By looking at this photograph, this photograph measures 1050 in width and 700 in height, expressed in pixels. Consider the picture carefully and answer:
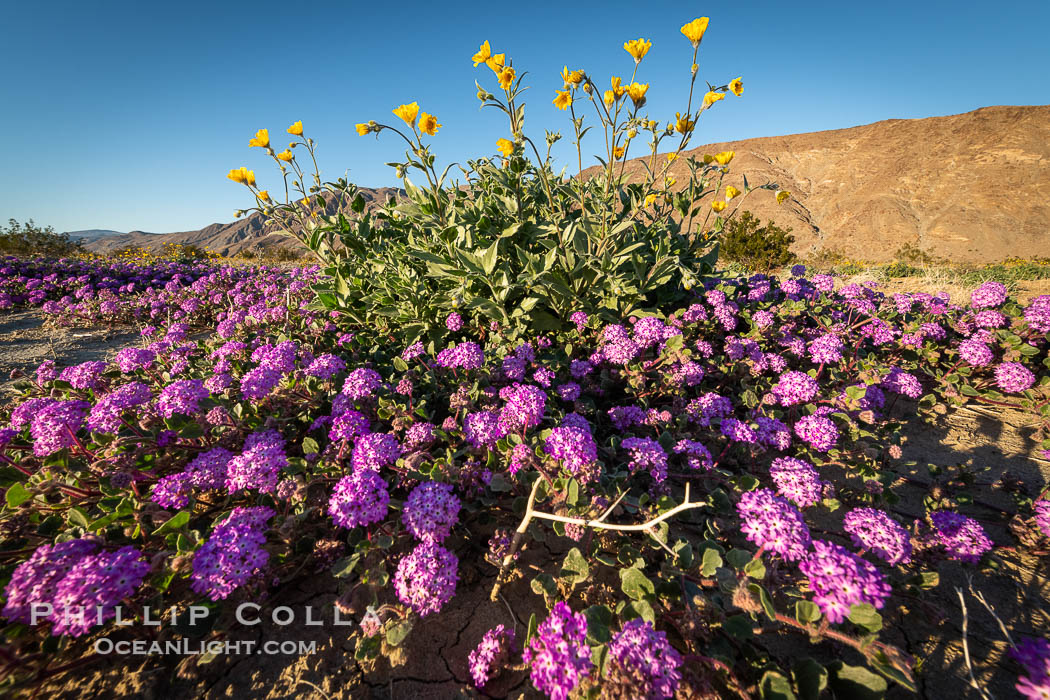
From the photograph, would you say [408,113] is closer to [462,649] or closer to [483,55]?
[483,55]

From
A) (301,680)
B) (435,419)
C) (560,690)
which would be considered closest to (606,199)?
(435,419)

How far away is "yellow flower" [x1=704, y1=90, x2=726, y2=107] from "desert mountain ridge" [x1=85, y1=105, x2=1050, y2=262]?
165ft

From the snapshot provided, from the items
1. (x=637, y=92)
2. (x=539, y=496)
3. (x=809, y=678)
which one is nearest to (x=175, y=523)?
(x=539, y=496)

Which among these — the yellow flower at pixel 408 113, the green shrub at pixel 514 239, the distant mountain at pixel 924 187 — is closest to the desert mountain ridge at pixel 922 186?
the distant mountain at pixel 924 187

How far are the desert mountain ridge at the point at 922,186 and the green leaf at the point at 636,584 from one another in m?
53.4

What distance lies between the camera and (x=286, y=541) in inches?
75.3

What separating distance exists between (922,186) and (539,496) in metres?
88.6

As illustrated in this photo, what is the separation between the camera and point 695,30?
10.3 ft

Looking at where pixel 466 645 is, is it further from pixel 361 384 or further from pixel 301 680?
pixel 361 384

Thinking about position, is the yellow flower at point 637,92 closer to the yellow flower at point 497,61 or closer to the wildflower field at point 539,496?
the wildflower field at point 539,496

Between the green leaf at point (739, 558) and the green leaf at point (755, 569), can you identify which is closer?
the green leaf at point (755, 569)

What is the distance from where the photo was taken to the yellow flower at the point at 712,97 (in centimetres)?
328

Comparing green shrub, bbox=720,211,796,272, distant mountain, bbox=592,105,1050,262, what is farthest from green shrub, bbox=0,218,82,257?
distant mountain, bbox=592,105,1050,262

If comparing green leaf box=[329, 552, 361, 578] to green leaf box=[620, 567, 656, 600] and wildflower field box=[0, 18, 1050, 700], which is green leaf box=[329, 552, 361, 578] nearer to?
wildflower field box=[0, 18, 1050, 700]
